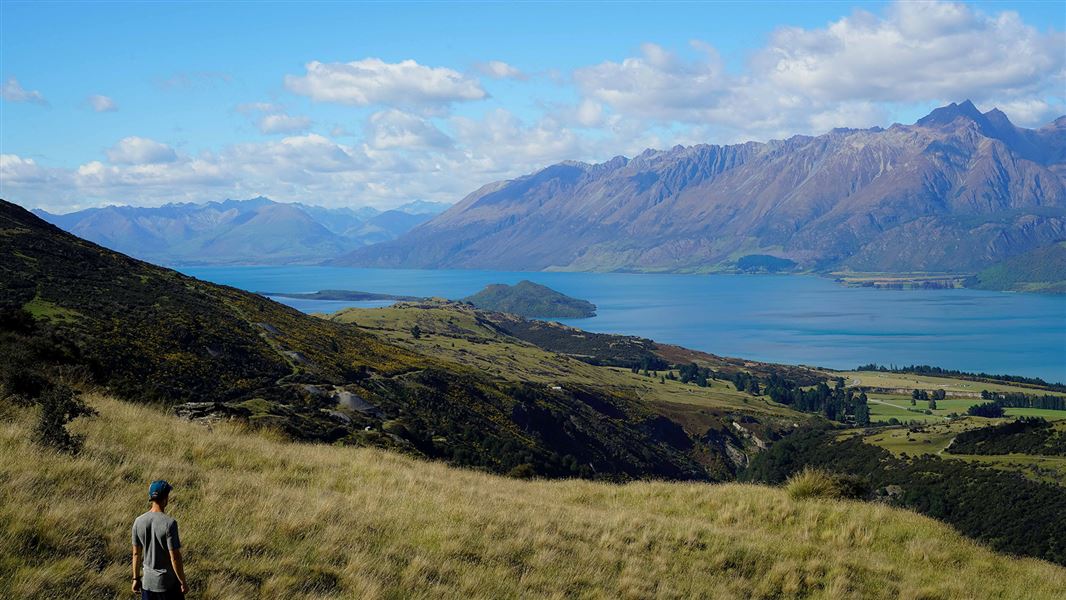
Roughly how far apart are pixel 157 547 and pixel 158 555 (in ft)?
0.28

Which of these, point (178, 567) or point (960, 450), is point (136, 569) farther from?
point (960, 450)

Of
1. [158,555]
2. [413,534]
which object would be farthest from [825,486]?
[158,555]

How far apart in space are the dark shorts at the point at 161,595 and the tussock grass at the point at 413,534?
92 cm

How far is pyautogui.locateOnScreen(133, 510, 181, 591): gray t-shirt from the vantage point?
7770 millimetres

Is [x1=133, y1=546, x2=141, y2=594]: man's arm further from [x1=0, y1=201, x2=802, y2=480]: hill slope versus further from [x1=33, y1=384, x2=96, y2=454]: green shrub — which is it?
[x1=0, y1=201, x2=802, y2=480]: hill slope

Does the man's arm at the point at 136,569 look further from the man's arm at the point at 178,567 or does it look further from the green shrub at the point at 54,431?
the green shrub at the point at 54,431

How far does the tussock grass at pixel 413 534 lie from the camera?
9477 mm

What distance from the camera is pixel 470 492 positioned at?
16.7 meters

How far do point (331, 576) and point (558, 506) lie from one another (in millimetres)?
7683

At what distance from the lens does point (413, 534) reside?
12055 mm

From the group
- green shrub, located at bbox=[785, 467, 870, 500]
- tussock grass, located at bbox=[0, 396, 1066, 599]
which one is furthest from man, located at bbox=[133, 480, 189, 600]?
green shrub, located at bbox=[785, 467, 870, 500]

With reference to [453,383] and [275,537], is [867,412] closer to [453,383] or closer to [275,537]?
[453,383]

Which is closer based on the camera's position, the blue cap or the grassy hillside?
the blue cap

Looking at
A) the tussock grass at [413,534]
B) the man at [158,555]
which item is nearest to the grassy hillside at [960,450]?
the tussock grass at [413,534]
